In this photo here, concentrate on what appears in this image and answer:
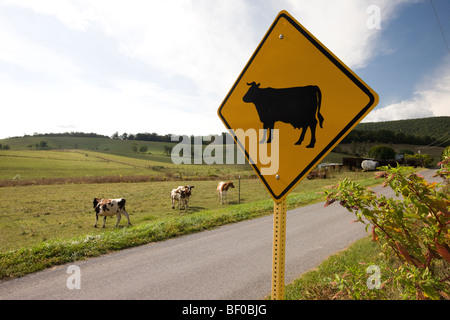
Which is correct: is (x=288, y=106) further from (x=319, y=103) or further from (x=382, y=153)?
(x=382, y=153)

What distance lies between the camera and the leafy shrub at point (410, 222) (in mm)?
1771

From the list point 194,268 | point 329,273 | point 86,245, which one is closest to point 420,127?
point 329,273

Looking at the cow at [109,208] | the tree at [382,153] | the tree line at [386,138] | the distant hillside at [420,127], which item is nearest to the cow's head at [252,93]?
the cow at [109,208]

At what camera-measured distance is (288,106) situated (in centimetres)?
197

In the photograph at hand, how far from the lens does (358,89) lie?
5.47 feet

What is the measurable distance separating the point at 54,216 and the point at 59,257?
36.5ft

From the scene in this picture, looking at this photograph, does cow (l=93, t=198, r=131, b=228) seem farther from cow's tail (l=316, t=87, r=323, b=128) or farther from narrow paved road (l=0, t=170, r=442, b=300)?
cow's tail (l=316, t=87, r=323, b=128)

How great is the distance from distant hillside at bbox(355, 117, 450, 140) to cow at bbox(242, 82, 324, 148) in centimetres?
9046

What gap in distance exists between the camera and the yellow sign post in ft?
5.65

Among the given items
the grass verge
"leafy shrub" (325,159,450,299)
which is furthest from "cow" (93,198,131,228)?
"leafy shrub" (325,159,450,299)

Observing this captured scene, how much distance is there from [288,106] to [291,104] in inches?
1.2

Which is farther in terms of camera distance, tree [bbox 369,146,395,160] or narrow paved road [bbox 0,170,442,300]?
tree [bbox 369,146,395,160]
